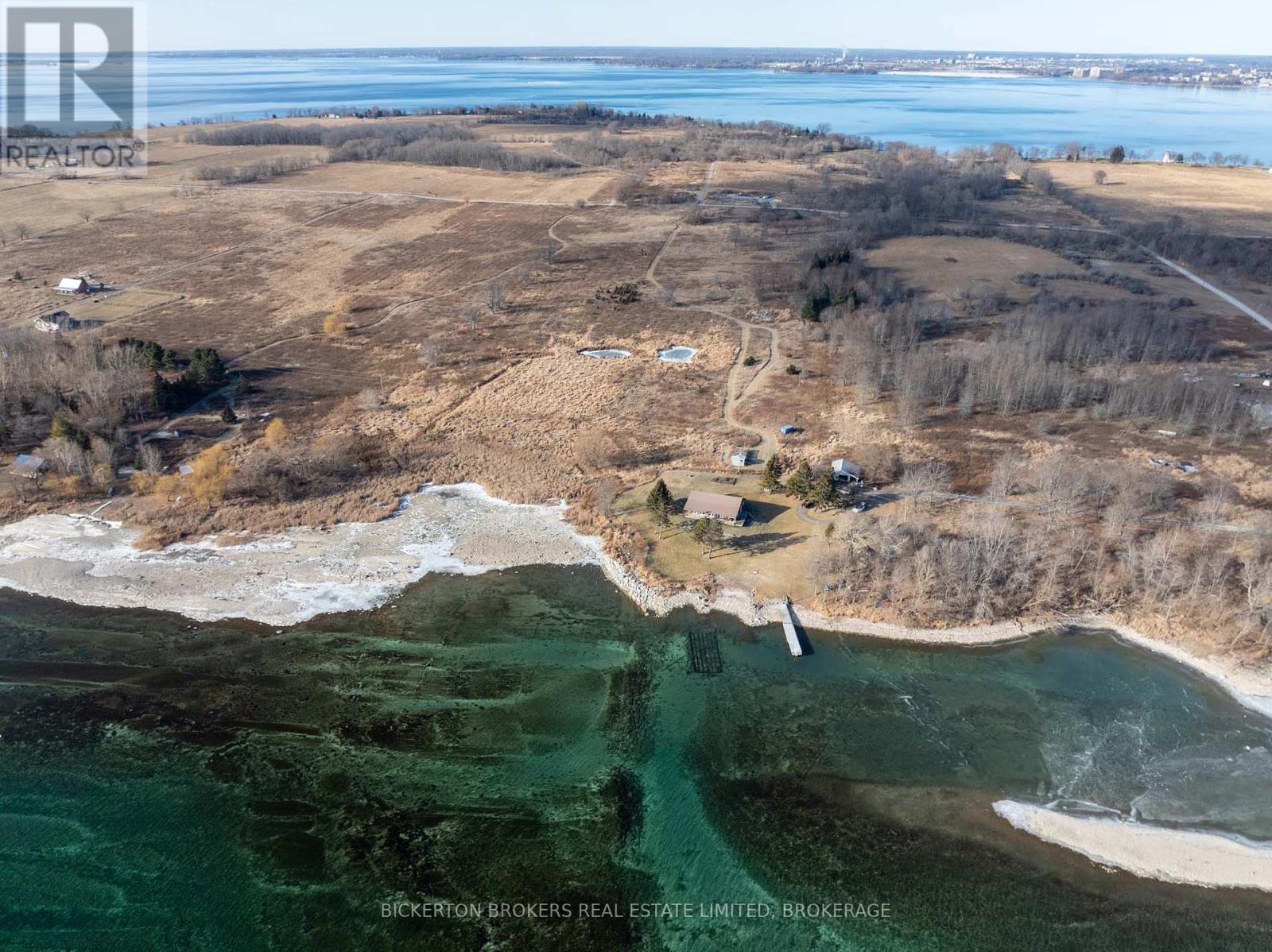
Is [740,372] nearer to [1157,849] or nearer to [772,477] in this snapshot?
[772,477]

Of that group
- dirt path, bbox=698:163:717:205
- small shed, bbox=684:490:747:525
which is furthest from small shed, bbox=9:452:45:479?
dirt path, bbox=698:163:717:205

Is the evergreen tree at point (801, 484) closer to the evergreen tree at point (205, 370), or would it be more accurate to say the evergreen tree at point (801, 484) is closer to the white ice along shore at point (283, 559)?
the white ice along shore at point (283, 559)

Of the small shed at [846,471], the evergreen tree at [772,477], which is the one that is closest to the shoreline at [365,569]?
the evergreen tree at [772,477]

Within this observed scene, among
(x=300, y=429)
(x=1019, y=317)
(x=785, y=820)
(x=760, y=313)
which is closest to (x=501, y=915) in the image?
(x=785, y=820)

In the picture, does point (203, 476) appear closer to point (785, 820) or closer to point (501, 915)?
point (501, 915)

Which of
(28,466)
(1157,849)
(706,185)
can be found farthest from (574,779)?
(706,185)

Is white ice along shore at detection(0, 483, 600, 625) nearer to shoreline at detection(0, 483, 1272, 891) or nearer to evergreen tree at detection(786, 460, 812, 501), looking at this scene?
shoreline at detection(0, 483, 1272, 891)
